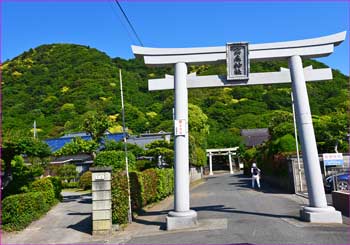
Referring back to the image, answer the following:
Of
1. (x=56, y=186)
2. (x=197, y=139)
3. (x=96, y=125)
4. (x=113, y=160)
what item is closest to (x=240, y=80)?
(x=113, y=160)

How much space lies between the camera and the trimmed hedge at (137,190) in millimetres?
10148

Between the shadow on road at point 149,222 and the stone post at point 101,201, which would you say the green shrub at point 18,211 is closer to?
the stone post at point 101,201

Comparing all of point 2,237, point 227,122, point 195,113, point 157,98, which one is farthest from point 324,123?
point 157,98

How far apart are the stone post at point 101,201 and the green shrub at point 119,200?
36cm

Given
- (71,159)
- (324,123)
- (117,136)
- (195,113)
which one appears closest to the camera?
(324,123)

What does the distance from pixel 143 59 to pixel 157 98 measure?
60493 millimetres

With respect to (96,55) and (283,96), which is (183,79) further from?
(96,55)

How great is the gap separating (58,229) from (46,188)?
4.32 m

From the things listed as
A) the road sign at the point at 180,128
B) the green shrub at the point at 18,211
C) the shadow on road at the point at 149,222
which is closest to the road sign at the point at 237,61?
the road sign at the point at 180,128

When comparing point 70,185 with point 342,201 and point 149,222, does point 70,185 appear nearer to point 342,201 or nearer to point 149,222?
point 149,222

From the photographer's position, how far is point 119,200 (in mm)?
10180

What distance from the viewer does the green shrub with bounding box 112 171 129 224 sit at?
33.2 feet

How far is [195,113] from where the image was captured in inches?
1905

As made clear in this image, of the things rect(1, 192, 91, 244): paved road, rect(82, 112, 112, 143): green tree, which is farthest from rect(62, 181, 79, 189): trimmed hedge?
rect(1, 192, 91, 244): paved road
